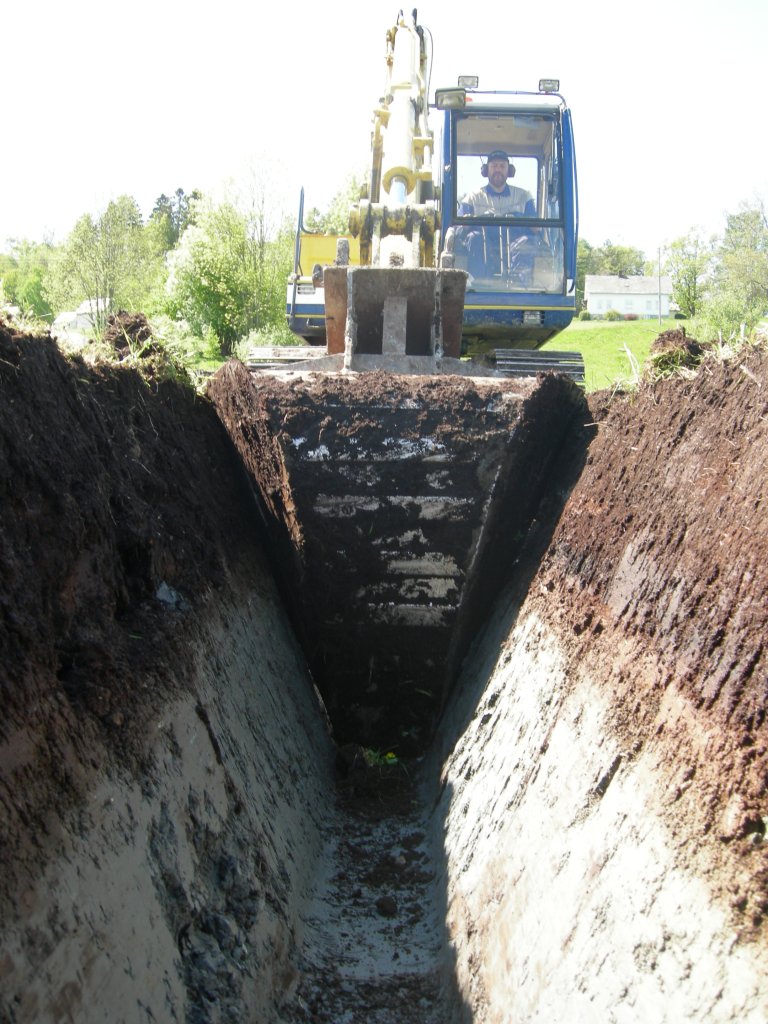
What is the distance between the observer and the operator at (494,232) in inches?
340

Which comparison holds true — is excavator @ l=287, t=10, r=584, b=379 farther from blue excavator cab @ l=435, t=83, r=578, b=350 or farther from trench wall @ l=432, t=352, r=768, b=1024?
trench wall @ l=432, t=352, r=768, b=1024

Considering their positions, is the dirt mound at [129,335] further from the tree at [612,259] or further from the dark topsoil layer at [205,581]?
the tree at [612,259]

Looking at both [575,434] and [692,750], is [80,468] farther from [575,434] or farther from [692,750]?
[575,434]

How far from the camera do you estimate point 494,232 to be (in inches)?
341

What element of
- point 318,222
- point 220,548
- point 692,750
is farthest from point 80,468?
point 318,222

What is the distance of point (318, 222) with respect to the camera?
3547 cm

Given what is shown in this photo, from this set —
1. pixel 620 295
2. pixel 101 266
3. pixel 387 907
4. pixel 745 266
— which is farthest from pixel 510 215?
pixel 620 295

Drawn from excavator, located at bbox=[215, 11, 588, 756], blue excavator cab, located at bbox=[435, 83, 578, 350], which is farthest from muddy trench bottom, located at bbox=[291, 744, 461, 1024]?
blue excavator cab, located at bbox=[435, 83, 578, 350]

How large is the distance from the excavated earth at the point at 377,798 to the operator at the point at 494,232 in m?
3.99

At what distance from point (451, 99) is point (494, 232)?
55.2 inches

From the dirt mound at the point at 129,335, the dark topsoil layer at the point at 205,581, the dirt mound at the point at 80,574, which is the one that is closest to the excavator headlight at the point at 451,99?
Result: the dirt mound at the point at 129,335

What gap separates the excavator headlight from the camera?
8867mm

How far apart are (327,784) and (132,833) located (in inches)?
99.5

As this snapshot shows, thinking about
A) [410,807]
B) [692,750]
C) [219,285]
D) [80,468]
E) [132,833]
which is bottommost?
[410,807]
